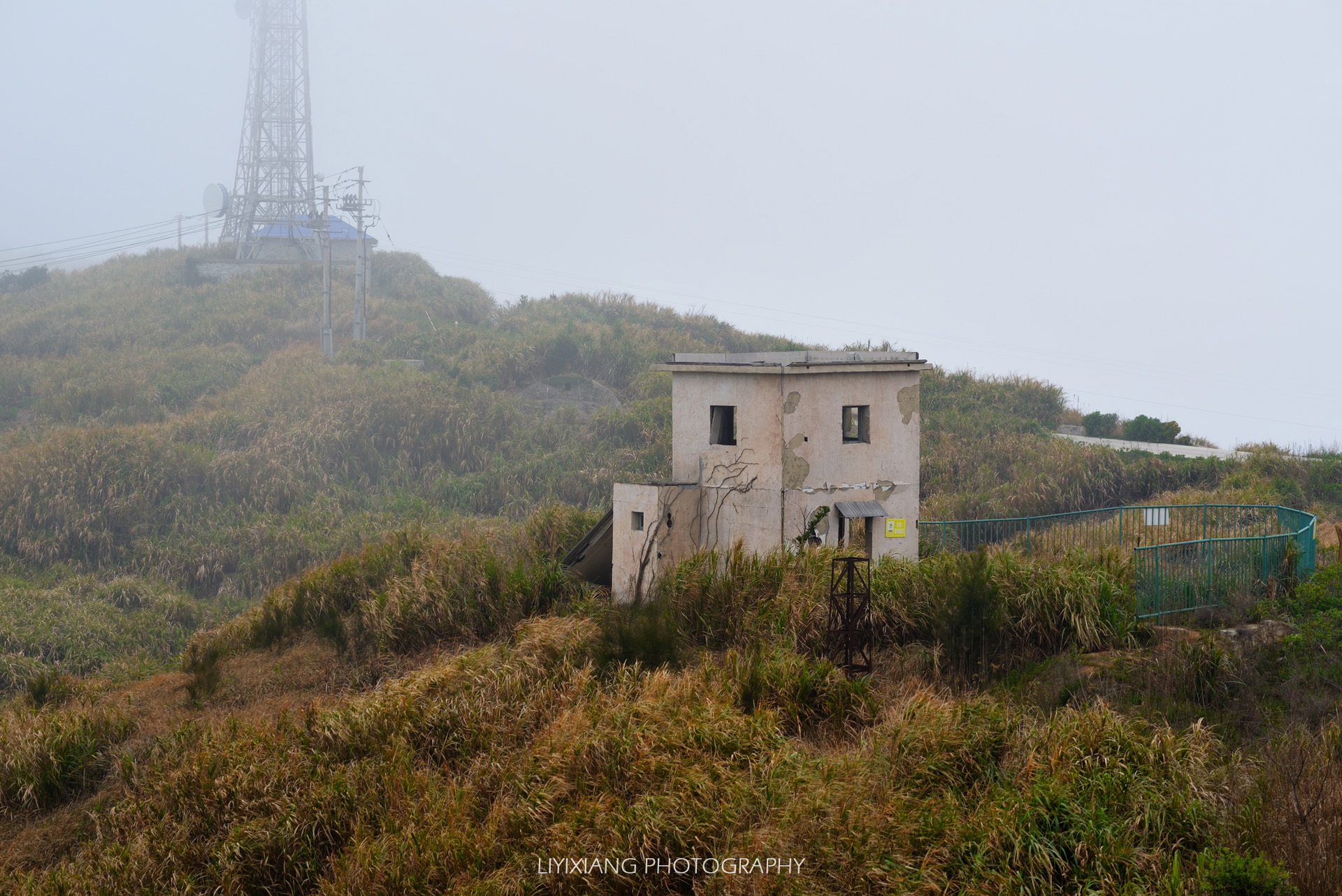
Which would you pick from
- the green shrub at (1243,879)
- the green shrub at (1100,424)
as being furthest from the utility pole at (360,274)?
the green shrub at (1243,879)

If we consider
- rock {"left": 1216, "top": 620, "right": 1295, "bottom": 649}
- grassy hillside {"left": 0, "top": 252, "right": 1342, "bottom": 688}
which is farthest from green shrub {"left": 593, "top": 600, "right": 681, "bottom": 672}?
grassy hillside {"left": 0, "top": 252, "right": 1342, "bottom": 688}

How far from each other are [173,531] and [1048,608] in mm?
24940

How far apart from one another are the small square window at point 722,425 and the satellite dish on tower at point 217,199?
56.7m

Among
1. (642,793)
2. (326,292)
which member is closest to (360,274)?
(326,292)

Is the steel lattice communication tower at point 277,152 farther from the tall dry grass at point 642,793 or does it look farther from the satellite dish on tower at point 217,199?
the tall dry grass at point 642,793

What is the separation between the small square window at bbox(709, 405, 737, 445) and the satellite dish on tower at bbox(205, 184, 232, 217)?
56.7 m

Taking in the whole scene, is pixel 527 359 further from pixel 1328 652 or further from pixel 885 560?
pixel 1328 652

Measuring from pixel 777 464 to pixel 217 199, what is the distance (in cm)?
5917

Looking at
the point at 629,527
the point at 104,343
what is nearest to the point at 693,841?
the point at 629,527

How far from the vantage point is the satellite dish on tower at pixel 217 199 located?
61.5m

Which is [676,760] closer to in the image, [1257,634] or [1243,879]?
[1243,879]

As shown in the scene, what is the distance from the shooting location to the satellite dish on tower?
61.5 m

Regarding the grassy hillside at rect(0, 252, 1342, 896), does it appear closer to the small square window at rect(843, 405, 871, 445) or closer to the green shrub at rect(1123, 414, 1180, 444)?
the small square window at rect(843, 405, 871, 445)

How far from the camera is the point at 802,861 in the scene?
650 centimetres
